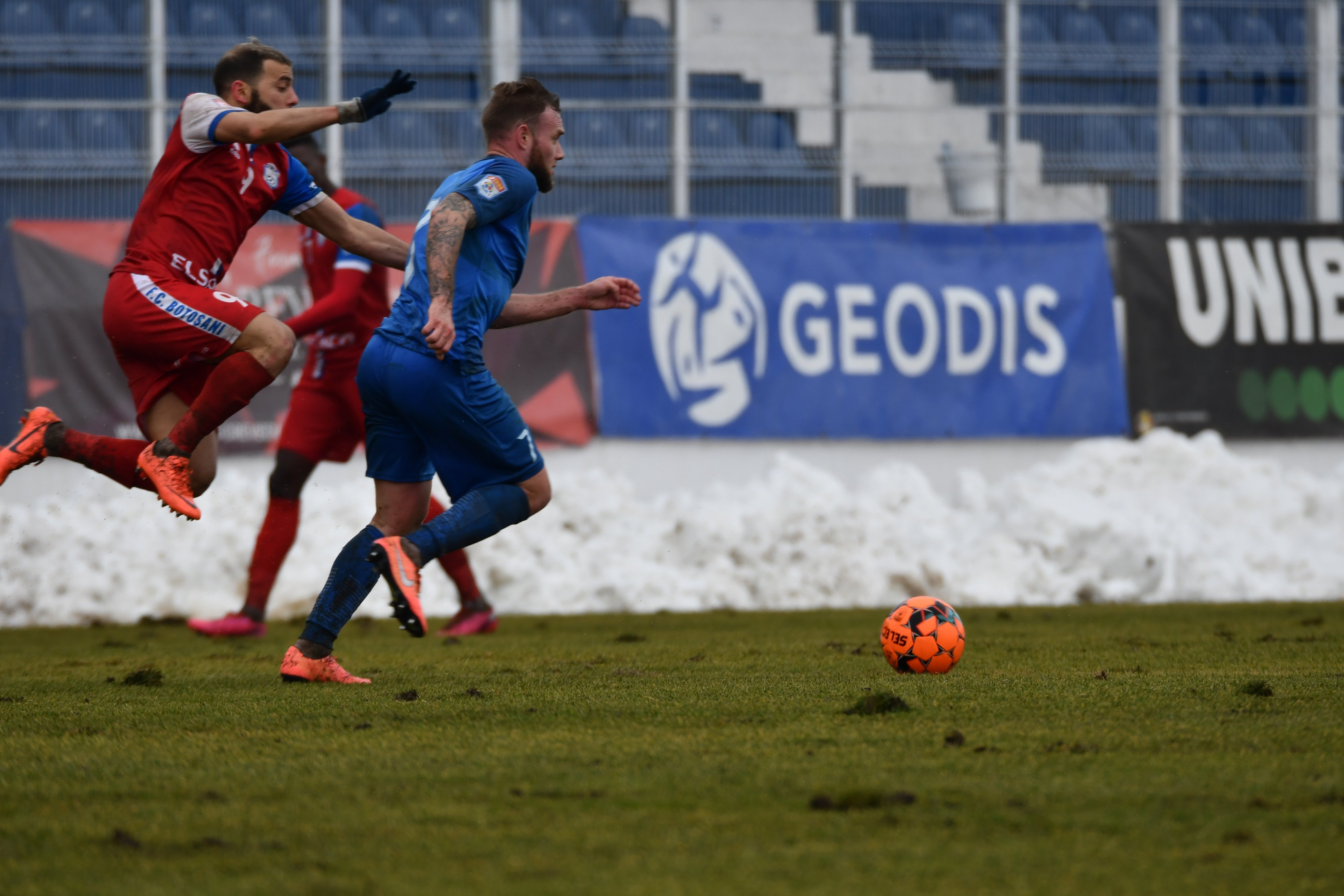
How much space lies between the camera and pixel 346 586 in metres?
4.68

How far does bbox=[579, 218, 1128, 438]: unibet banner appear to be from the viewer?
11445 millimetres

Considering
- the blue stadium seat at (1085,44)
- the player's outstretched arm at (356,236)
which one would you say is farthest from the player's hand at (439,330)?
the blue stadium seat at (1085,44)

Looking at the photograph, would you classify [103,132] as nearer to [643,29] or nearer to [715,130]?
[643,29]

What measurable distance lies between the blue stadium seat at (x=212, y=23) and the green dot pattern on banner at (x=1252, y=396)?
28.8 ft

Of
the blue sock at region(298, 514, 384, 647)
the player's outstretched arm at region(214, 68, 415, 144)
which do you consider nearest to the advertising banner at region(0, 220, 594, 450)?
the player's outstretched arm at region(214, 68, 415, 144)

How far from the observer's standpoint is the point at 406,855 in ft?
8.19

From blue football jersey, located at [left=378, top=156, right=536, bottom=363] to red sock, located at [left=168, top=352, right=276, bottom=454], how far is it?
2.32ft

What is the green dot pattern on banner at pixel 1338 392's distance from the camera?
1238 cm

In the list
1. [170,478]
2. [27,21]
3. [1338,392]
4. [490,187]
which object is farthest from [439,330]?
[1338,392]

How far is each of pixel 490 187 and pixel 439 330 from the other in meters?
0.50

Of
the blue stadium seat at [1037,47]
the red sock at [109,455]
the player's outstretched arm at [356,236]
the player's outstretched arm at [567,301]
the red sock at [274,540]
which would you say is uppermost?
the blue stadium seat at [1037,47]

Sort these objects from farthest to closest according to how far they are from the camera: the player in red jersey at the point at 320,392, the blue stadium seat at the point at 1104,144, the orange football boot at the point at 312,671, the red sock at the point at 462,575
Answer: the blue stadium seat at the point at 1104,144, the red sock at the point at 462,575, the player in red jersey at the point at 320,392, the orange football boot at the point at 312,671

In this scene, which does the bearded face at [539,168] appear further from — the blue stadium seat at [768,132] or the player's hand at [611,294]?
the blue stadium seat at [768,132]

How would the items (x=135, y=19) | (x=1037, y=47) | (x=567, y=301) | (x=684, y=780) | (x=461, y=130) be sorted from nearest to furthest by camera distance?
(x=684, y=780), (x=567, y=301), (x=135, y=19), (x=461, y=130), (x=1037, y=47)
